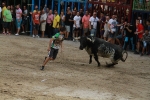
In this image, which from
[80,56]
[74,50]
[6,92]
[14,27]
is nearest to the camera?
[6,92]

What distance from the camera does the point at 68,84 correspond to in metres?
11.6

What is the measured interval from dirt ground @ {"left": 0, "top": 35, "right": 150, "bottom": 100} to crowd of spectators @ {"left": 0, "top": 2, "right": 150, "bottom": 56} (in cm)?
138

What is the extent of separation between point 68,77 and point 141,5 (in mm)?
8034

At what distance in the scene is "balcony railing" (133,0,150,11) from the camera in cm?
1903

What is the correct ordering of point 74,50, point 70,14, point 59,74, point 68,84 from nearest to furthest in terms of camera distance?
point 68,84
point 59,74
point 74,50
point 70,14

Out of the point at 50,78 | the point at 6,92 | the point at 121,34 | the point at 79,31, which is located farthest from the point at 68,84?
the point at 79,31

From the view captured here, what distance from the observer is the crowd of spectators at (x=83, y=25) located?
18.9 meters

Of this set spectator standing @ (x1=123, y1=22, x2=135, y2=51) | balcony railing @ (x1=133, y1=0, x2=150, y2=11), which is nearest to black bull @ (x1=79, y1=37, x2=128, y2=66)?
spectator standing @ (x1=123, y1=22, x2=135, y2=51)

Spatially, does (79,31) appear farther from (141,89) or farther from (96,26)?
(141,89)

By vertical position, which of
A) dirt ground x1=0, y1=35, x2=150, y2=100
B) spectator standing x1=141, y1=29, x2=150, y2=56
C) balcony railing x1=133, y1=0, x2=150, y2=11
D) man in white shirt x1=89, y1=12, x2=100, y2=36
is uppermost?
balcony railing x1=133, y1=0, x2=150, y2=11

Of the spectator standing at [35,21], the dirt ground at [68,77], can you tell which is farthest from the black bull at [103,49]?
the spectator standing at [35,21]

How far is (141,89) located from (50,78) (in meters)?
2.72

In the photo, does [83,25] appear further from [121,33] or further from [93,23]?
[121,33]

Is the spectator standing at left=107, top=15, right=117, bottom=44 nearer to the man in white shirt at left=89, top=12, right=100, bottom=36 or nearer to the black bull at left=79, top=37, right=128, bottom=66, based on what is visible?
the man in white shirt at left=89, top=12, right=100, bottom=36
